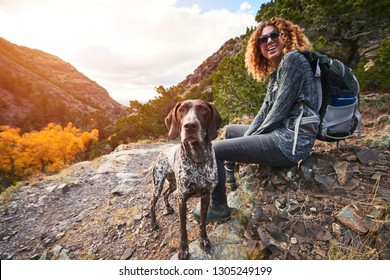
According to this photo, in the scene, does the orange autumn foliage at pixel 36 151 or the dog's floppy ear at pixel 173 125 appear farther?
the orange autumn foliage at pixel 36 151

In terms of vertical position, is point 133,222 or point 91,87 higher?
point 91,87

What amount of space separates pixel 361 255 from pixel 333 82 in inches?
82.2

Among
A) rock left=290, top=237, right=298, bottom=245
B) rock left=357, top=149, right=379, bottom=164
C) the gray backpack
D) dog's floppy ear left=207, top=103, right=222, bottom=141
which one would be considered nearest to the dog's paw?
rock left=290, top=237, right=298, bottom=245

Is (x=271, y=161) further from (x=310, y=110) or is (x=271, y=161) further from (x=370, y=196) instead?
(x=370, y=196)

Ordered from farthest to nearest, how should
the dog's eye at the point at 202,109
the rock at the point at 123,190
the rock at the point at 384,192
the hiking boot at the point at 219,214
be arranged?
the rock at the point at 123,190, the hiking boot at the point at 219,214, the dog's eye at the point at 202,109, the rock at the point at 384,192

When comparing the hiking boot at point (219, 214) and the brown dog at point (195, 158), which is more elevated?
the brown dog at point (195, 158)

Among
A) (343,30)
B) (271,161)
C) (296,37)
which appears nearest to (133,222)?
(271,161)

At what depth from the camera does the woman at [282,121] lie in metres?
2.35

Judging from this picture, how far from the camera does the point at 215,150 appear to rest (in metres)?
2.74

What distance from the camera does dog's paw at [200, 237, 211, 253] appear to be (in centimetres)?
253

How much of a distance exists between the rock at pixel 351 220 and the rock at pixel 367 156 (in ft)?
2.92

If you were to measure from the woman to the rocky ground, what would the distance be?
405 mm

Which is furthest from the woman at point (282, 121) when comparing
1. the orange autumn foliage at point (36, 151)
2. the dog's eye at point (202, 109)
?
the orange autumn foliage at point (36, 151)

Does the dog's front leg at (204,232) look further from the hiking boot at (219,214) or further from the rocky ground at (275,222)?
the hiking boot at (219,214)
